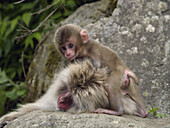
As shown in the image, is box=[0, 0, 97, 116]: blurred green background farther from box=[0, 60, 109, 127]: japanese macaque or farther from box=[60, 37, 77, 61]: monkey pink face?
box=[0, 60, 109, 127]: japanese macaque

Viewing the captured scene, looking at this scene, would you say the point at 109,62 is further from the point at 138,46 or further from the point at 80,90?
the point at 138,46

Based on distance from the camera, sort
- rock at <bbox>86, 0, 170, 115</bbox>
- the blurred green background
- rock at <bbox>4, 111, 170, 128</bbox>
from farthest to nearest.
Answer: the blurred green background → rock at <bbox>86, 0, 170, 115</bbox> → rock at <bbox>4, 111, 170, 128</bbox>

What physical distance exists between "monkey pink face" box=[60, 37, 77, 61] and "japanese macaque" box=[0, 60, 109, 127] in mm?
654

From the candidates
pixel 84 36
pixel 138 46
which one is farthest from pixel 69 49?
pixel 138 46

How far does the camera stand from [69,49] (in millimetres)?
4500

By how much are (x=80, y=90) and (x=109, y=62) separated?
27.3 inches

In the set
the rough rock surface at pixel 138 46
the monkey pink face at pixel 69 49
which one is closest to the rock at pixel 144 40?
the rough rock surface at pixel 138 46

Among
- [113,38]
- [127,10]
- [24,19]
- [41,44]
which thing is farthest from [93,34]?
[24,19]

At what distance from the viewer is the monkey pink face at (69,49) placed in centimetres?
442

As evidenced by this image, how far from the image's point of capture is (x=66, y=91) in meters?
3.69

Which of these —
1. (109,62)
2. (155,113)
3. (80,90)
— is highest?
(109,62)

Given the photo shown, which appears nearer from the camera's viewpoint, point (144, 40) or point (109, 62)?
point (109, 62)

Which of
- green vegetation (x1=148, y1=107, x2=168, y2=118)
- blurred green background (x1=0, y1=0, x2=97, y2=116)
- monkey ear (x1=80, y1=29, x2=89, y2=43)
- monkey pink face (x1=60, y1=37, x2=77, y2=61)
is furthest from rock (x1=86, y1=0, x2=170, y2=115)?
blurred green background (x1=0, y1=0, x2=97, y2=116)

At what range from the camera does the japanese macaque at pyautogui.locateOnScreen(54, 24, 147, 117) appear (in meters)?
3.71
